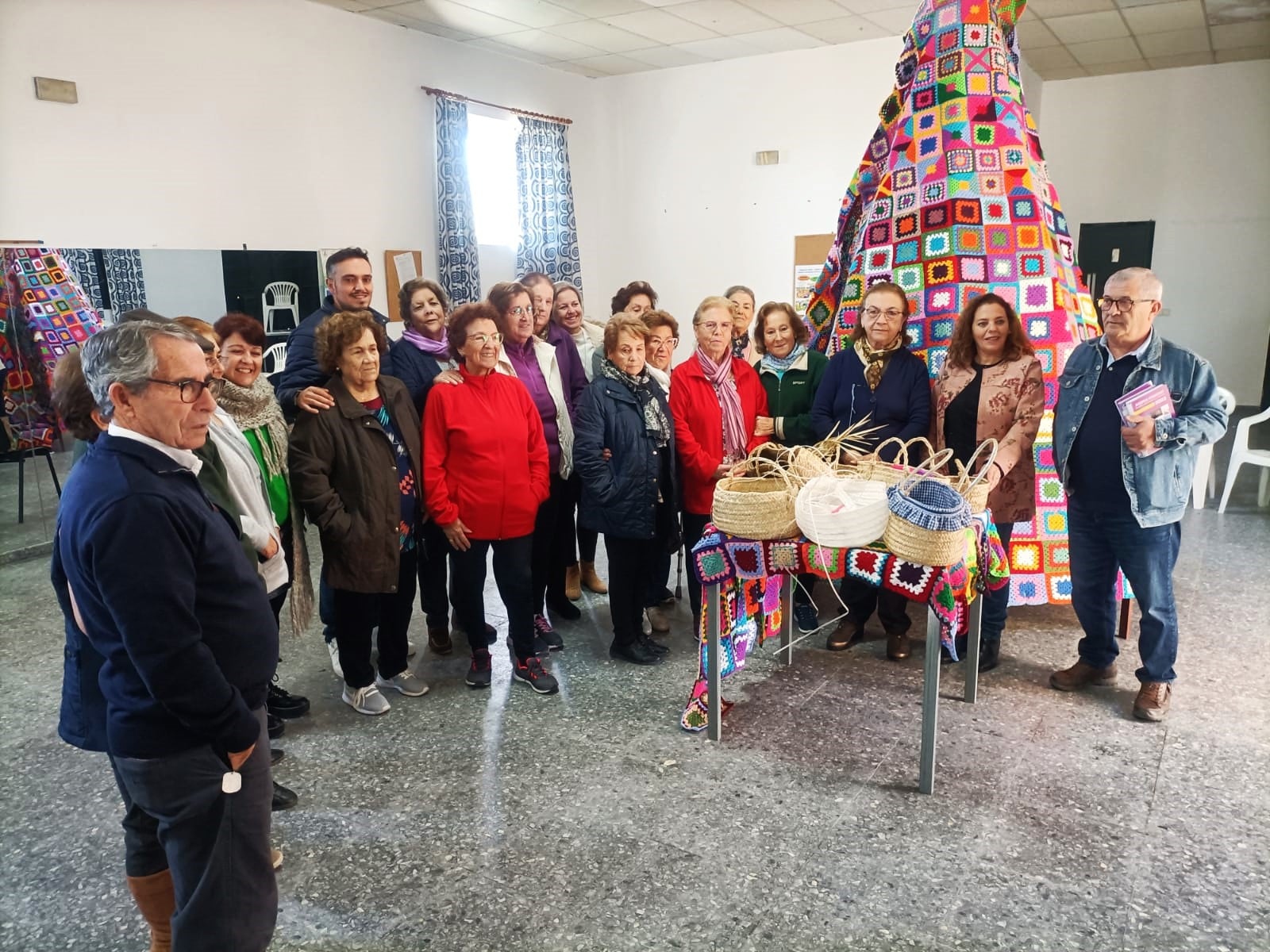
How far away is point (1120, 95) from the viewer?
848 centimetres

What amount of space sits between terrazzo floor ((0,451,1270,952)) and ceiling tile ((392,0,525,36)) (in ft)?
14.2

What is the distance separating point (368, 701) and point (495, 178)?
17.1ft

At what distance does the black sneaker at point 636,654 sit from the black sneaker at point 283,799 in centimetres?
122

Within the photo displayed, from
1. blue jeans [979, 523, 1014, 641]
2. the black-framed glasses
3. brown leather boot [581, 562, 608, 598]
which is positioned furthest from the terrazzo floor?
the black-framed glasses

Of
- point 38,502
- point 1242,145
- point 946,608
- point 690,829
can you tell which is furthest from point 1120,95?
point 38,502

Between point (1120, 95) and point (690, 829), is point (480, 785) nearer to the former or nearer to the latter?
point (690, 829)

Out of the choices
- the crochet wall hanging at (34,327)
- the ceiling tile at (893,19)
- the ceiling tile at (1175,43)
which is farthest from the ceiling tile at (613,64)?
the crochet wall hanging at (34,327)

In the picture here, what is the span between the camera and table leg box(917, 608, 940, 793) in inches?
90.2

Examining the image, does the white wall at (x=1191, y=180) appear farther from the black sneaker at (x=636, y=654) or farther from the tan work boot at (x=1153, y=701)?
the black sneaker at (x=636, y=654)

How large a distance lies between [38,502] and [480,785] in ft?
12.1

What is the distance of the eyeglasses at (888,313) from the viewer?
304 cm

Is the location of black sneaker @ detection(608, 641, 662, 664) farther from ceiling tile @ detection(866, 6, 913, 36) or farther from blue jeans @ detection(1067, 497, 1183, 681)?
ceiling tile @ detection(866, 6, 913, 36)

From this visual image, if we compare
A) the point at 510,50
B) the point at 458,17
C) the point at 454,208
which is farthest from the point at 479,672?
the point at 510,50

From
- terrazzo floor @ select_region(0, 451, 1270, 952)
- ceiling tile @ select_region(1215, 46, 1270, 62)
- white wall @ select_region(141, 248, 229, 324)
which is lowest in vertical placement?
terrazzo floor @ select_region(0, 451, 1270, 952)
